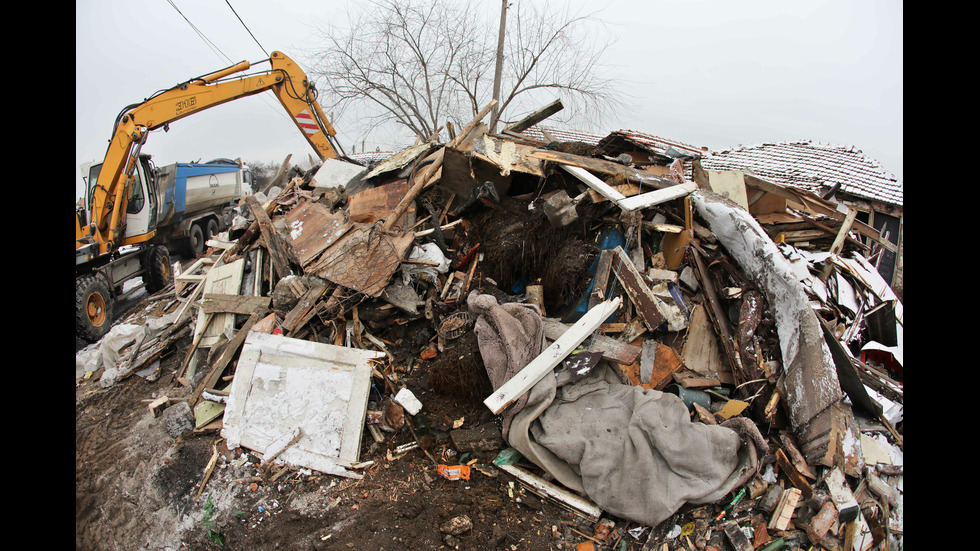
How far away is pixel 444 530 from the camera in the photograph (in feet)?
10.7

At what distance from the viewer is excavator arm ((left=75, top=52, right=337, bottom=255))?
22.6 ft

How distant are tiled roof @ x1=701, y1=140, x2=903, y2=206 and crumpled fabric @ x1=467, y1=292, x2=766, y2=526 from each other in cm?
672

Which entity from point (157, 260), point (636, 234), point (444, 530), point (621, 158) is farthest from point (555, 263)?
point (157, 260)

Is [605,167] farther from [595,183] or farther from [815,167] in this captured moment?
[815,167]

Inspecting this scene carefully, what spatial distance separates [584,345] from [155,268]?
9109 mm

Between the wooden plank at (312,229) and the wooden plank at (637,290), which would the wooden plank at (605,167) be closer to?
the wooden plank at (637,290)

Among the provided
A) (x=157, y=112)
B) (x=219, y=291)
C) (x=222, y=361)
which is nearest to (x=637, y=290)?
(x=222, y=361)

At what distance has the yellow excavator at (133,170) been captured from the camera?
6895 mm

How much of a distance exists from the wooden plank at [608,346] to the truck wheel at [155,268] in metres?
8.70

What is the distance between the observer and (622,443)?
348cm

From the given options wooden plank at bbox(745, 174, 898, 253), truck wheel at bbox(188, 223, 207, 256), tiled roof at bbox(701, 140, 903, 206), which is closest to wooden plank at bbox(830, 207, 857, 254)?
wooden plank at bbox(745, 174, 898, 253)

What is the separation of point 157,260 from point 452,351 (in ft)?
26.2

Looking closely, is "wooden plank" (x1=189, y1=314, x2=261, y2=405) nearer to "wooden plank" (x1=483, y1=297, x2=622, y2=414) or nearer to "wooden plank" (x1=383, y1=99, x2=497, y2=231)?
"wooden plank" (x1=383, y1=99, x2=497, y2=231)

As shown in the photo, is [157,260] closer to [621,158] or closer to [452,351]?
[452,351]
